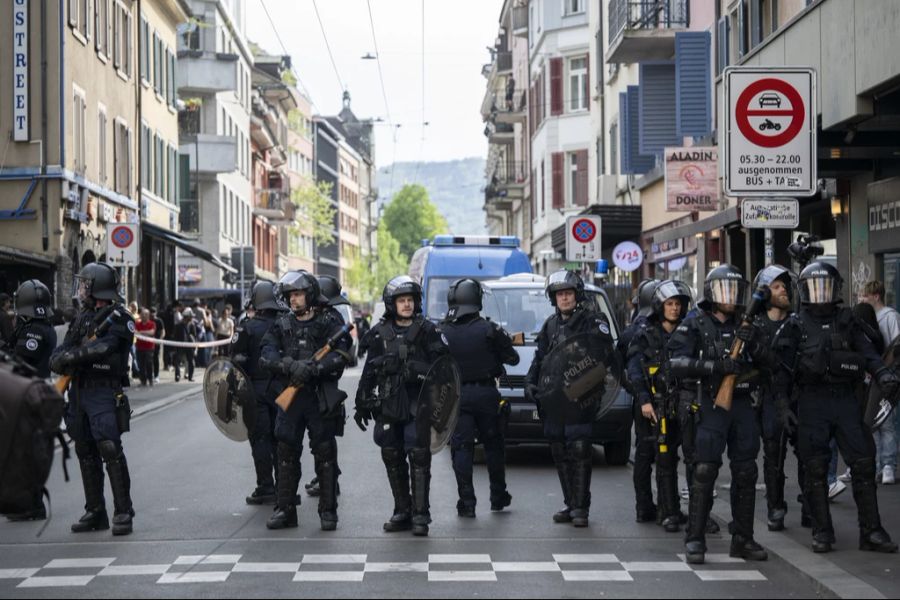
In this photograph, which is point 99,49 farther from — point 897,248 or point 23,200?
point 897,248

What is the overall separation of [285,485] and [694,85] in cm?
1647

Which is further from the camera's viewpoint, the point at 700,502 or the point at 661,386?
the point at 661,386

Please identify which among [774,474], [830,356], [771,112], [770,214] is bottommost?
[774,474]

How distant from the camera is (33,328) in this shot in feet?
39.6

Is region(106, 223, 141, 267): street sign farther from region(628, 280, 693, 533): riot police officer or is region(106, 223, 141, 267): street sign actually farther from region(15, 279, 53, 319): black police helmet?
region(628, 280, 693, 533): riot police officer

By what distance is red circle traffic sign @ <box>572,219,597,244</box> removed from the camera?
2473 centimetres

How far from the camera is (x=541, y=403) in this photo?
11.7 metres

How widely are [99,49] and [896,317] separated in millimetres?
24216

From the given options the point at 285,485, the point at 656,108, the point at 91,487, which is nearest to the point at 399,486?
the point at 285,485

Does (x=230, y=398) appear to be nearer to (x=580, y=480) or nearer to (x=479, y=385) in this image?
(x=479, y=385)

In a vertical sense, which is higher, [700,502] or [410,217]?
[410,217]

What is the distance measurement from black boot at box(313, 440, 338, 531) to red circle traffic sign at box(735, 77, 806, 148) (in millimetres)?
3903

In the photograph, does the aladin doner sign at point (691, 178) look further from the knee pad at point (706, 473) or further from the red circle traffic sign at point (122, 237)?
the knee pad at point (706, 473)

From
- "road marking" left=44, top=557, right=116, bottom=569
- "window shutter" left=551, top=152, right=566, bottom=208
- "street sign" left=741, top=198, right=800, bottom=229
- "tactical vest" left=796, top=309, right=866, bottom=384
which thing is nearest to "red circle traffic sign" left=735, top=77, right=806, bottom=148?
"street sign" left=741, top=198, right=800, bottom=229
